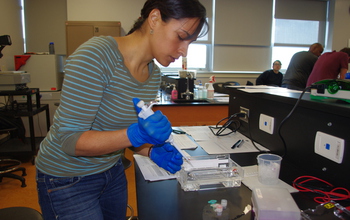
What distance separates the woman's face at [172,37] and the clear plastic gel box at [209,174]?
39 centimetres

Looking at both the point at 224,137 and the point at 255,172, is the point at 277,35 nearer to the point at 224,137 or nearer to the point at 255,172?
the point at 224,137

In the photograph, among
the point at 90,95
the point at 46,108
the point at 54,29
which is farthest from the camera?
the point at 54,29

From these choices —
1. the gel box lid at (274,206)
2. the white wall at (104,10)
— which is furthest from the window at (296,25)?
the gel box lid at (274,206)

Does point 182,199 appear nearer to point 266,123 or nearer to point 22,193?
point 266,123

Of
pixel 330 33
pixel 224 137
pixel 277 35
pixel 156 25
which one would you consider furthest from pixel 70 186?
pixel 330 33

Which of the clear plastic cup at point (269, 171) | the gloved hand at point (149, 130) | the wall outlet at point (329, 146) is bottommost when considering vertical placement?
the clear plastic cup at point (269, 171)

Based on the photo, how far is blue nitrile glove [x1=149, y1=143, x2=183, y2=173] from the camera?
855 mm

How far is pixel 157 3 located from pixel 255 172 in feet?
2.31

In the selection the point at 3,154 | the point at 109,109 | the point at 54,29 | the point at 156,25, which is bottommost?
the point at 3,154

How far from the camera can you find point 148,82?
2.98ft

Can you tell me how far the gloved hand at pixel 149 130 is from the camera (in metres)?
0.66

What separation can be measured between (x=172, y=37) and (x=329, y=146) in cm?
64

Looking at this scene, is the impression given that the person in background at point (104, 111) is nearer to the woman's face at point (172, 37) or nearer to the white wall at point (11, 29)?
the woman's face at point (172, 37)

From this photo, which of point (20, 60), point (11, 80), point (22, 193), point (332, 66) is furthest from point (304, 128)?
point (20, 60)
